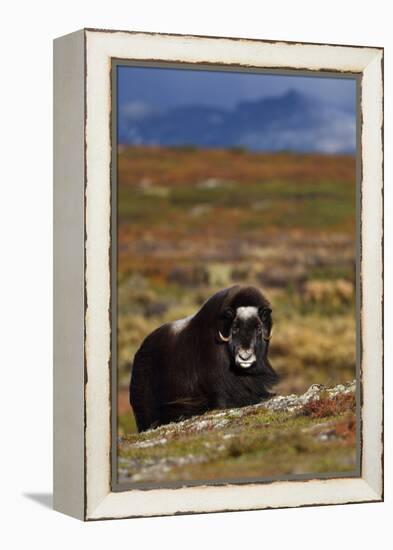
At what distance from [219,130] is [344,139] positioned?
4.02 feet

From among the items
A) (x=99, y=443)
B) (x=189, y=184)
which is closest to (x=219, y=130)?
(x=189, y=184)

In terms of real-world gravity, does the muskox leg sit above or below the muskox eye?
below

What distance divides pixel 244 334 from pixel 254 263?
2.07 feet

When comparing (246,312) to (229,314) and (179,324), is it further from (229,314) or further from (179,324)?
(179,324)

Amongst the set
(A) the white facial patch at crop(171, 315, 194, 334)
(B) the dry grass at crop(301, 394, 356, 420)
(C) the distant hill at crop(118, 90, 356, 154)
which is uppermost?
(C) the distant hill at crop(118, 90, 356, 154)

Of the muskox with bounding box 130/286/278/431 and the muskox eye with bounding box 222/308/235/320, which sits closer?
the muskox with bounding box 130/286/278/431

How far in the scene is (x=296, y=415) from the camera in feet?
54.0

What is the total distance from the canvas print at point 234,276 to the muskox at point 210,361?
0.04ft

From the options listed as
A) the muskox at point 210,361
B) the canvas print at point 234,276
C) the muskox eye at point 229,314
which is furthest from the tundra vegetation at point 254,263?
the muskox eye at point 229,314

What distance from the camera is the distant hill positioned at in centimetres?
1598

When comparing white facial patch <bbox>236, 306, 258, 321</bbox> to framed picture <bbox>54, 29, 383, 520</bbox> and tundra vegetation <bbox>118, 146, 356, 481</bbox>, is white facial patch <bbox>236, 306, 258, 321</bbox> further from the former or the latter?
tundra vegetation <bbox>118, 146, 356, 481</bbox>

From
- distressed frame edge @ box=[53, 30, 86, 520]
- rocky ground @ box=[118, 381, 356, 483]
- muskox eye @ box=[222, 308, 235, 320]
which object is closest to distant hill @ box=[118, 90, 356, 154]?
distressed frame edge @ box=[53, 30, 86, 520]

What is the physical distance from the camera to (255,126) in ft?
54.5

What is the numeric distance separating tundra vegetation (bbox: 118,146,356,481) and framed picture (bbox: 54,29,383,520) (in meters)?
0.02
